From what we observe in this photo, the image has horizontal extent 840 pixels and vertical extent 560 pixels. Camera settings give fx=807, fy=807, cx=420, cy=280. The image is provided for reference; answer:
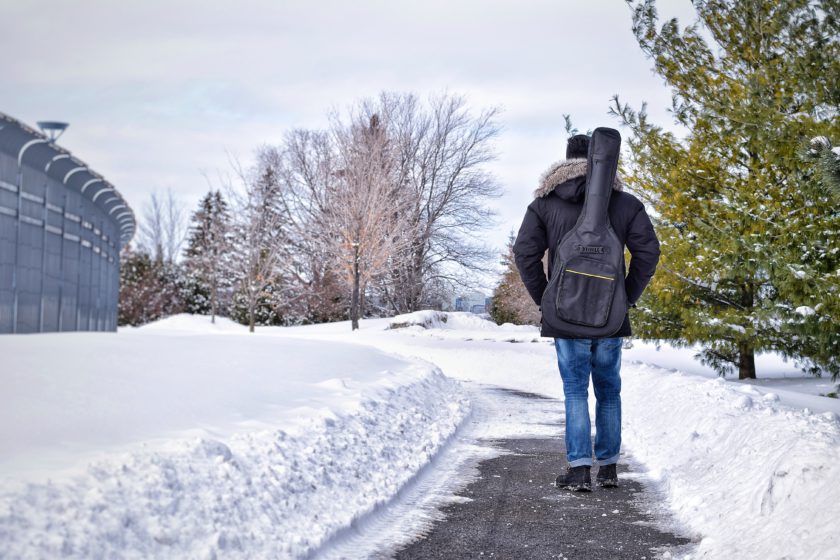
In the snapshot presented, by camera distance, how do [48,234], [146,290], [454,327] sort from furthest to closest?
Result: [146,290]
[454,327]
[48,234]

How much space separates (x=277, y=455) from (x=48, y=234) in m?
15.0

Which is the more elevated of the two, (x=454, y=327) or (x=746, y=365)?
(x=454, y=327)

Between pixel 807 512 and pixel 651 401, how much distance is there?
6.07m

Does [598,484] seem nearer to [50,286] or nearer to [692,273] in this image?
[692,273]

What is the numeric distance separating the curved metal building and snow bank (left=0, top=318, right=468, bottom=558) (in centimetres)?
827

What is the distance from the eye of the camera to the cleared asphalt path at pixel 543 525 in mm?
4277

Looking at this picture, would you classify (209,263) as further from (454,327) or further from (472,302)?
(454,327)

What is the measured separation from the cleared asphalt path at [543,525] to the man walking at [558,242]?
1.20ft

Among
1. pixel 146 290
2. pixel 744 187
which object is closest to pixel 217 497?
pixel 744 187

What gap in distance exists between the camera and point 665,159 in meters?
13.6

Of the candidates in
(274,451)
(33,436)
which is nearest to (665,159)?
(274,451)

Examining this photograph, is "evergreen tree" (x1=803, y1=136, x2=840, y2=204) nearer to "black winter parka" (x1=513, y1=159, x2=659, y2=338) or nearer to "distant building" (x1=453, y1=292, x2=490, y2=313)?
"black winter parka" (x1=513, y1=159, x2=659, y2=338)

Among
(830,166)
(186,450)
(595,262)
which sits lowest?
(186,450)

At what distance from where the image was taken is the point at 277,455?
5180 millimetres
